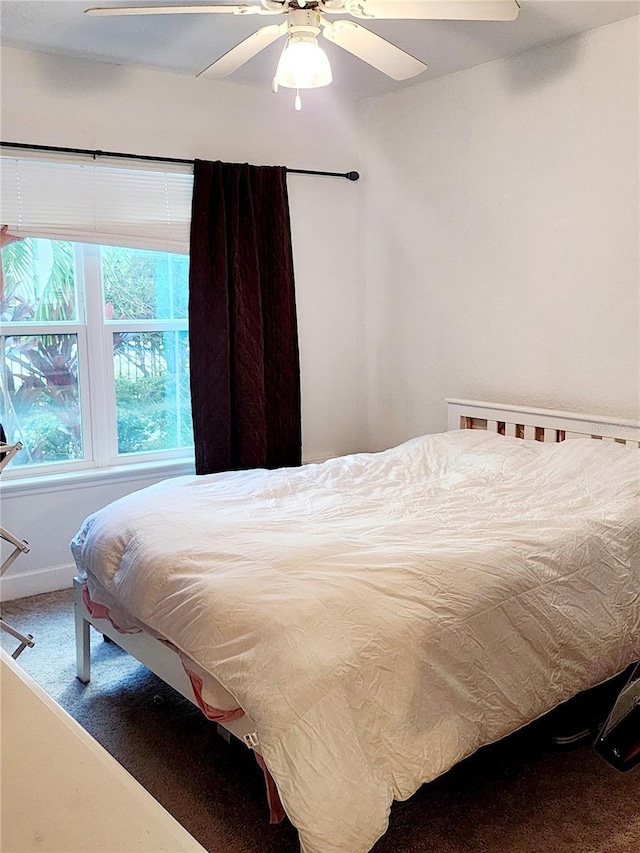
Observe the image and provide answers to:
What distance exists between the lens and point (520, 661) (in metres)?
2.07

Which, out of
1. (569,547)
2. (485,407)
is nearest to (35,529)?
(485,407)

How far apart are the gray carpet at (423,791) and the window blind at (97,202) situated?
6.63 ft

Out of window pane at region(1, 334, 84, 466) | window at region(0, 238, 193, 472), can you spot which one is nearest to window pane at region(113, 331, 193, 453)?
window at region(0, 238, 193, 472)

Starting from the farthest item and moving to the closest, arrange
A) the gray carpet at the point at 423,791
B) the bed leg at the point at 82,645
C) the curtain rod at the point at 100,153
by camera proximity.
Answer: the curtain rod at the point at 100,153
the bed leg at the point at 82,645
the gray carpet at the point at 423,791

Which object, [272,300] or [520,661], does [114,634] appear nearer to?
[520,661]

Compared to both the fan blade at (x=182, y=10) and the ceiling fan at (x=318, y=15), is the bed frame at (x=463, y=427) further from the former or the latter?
the fan blade at (x=182, y=10)

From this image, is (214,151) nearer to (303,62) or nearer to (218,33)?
(218,33)

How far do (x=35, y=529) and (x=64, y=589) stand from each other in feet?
1.08

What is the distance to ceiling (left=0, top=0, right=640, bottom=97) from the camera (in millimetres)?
2881

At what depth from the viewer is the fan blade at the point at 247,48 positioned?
7.31ft

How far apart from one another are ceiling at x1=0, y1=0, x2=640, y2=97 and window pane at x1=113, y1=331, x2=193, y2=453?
1.31m

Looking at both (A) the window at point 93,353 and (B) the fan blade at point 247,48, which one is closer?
(B) the fan blade at point 247,48

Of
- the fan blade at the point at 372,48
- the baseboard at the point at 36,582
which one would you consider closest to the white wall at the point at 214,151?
the baseboard at the point at 36,582

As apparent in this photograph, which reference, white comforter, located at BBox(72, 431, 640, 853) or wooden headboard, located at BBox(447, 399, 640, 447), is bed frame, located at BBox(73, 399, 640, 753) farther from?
white comforter, located at BBox(72, 431, 640, 853)
